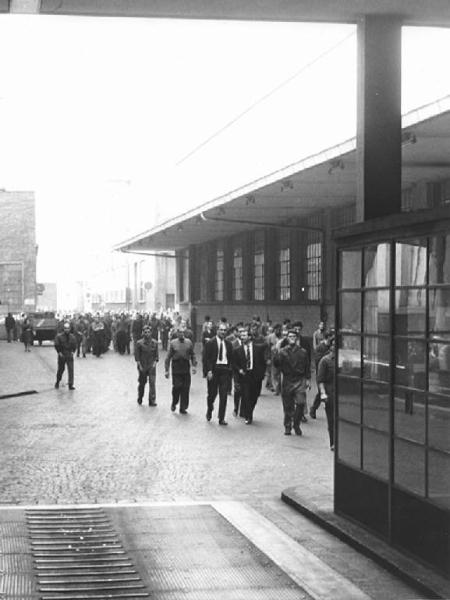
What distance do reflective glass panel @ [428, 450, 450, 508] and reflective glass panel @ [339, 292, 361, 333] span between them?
196 centimetres

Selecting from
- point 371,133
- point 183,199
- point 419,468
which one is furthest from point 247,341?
point 183,199

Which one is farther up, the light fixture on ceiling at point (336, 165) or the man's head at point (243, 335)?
the light fixture on ceiling at point (336, 165)

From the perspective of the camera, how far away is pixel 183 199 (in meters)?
62.0

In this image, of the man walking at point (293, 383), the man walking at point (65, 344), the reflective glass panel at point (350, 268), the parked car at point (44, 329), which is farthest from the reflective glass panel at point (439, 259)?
the parked car at point (44, 329)

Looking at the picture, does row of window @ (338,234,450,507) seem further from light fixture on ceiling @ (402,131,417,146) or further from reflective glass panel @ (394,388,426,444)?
light fixture on ceiling @ (402,131,417,146)

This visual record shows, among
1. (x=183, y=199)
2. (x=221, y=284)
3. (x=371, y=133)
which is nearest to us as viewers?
(x=371, y=133)

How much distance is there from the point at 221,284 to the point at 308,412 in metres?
31.6

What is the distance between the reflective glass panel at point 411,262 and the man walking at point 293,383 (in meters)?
9.54

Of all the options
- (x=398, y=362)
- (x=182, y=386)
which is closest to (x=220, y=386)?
(x=182, y=386)

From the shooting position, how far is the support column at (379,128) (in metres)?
10.7

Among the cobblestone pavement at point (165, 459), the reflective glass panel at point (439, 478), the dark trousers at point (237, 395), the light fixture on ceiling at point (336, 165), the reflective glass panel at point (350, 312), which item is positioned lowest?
the cobblestone pavement at point (165, 459)

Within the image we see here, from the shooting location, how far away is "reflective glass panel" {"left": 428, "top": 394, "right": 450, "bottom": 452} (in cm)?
850

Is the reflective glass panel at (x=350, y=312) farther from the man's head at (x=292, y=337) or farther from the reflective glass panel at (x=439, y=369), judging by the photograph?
the man's head at (x=292, y=337)

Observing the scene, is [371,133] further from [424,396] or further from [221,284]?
[221,284]
